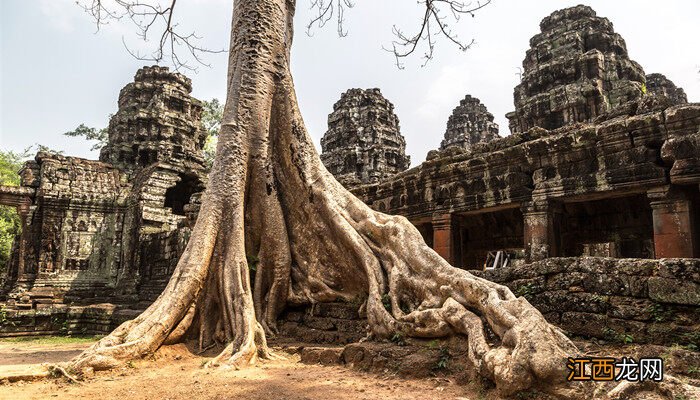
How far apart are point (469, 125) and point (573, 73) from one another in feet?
39.2

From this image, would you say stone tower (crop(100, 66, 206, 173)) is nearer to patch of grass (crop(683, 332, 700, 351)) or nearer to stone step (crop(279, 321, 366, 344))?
stone step (crop(279, 321, 366, 344))

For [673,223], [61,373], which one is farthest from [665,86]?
[61,373]

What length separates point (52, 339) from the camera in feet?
30.1

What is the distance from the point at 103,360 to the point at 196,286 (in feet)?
3.86

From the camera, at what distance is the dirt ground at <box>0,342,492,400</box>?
2.81 meters

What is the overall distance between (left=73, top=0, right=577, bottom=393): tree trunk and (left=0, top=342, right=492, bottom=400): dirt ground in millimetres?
215

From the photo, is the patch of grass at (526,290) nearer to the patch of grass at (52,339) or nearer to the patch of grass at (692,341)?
the patch of grass at (692,341)

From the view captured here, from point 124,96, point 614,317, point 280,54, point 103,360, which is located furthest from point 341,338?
point 124,96

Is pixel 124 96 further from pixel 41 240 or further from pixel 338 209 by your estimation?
pixel 338 209

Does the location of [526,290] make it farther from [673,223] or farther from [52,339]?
[52,339]

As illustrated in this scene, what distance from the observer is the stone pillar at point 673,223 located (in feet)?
18.5

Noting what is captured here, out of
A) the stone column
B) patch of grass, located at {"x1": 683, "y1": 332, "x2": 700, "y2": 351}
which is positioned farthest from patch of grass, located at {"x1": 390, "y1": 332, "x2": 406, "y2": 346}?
the stone column

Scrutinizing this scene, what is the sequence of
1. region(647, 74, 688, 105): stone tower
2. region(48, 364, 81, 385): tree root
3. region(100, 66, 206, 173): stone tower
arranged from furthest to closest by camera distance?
1. region(647, 74, 688, 105): stone tower
2. region(100, 66, 206, 173): stone tower
3. region(48, 364, 81, 385): tree root

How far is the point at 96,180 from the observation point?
1517 cm
